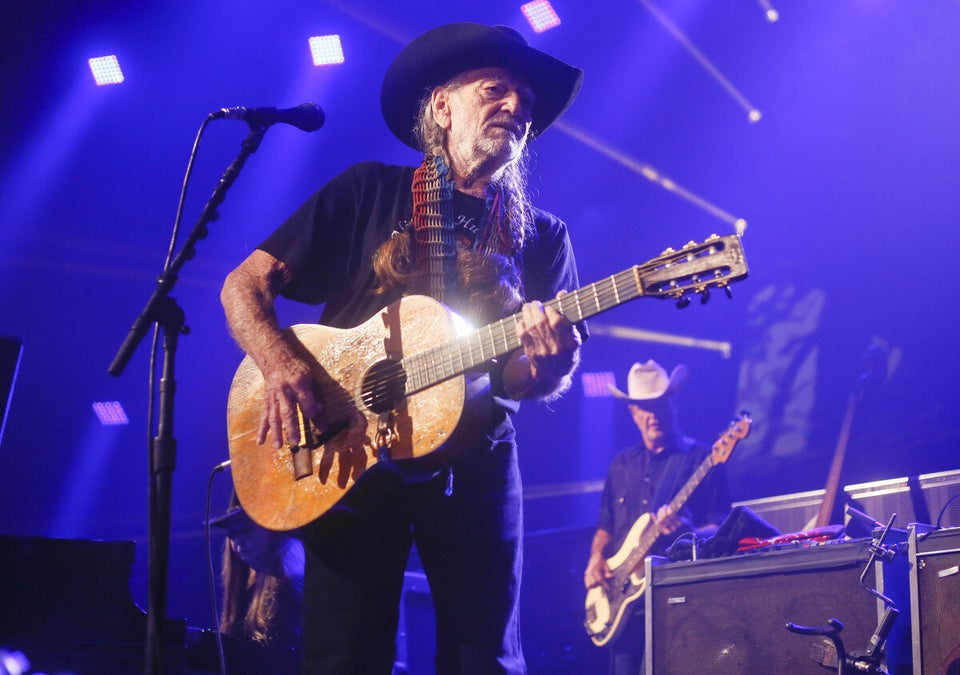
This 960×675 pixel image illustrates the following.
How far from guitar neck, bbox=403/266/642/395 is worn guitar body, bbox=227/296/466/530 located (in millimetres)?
34

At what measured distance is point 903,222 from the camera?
9164 mm

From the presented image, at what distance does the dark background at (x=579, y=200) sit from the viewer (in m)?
8.51

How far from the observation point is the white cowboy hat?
821 cm

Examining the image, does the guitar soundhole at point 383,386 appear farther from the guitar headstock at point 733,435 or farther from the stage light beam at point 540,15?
the stage light beam at point 540,15

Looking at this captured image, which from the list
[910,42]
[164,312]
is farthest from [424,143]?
[910,42]

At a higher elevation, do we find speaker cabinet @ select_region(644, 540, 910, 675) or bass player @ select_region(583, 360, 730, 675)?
bass player @ select_region(583, 360, 730, 675)

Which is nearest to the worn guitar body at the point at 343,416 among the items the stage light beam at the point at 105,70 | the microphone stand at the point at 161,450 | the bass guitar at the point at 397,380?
the bass guitar at the point at 397,380

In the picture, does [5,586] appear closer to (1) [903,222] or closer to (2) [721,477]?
(2) [721,477]

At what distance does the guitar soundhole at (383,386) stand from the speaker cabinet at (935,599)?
3.43 metres

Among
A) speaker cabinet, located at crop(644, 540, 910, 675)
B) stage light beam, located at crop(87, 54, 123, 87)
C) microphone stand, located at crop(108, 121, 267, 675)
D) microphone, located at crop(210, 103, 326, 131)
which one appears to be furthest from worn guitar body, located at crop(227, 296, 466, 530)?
stage light beam, located at crop(87, 54, 123, 87)

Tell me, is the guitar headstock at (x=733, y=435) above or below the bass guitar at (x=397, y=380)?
above

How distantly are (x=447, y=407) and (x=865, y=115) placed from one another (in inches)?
322

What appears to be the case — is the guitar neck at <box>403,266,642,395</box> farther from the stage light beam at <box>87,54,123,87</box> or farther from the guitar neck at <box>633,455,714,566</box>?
the stage light beam at <box>87,54,123,87</box>

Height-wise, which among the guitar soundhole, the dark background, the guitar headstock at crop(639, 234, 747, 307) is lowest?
the guitar soundhole
